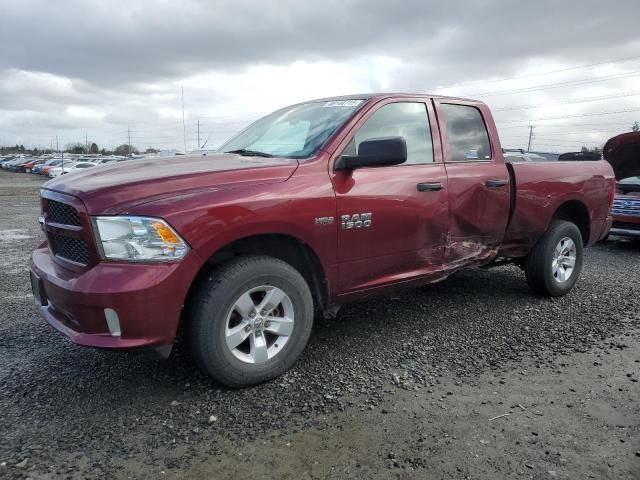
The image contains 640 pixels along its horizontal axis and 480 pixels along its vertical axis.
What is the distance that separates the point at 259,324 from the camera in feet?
10.6

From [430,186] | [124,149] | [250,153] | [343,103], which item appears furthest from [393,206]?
[124,149]

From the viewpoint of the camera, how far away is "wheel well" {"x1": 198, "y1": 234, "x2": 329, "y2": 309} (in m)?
3.18

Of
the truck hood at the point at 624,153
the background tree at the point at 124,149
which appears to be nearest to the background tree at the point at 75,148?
the background tree at the point at 124,149

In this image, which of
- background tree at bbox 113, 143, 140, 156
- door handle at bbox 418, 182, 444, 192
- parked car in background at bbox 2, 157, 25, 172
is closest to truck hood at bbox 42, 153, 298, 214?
door handle at bbox 418, 182, 444, 192

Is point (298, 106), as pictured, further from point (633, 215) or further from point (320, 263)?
point (633, 215)

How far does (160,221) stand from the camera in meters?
2.78

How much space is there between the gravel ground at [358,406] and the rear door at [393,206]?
622 mm

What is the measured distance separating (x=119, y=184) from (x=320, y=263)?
1.36 metres

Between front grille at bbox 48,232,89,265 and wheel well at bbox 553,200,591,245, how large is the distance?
4.55 metres

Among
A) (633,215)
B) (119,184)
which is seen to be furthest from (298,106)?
(633,215)

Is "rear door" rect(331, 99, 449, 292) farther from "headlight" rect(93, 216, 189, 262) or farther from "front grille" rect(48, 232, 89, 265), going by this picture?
"front grille" rect(48, 232, 89, 265)

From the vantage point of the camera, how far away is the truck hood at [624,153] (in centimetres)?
942

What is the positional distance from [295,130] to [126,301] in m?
1.99

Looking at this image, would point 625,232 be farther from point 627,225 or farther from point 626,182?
point 626,182
